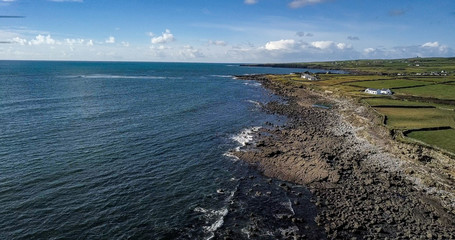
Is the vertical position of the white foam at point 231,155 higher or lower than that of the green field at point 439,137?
lower

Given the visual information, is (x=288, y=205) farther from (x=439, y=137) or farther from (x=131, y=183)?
(x=439, y=137)

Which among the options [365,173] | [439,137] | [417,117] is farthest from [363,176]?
[417,117]

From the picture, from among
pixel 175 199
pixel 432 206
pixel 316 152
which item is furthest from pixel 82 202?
pixel 432 206

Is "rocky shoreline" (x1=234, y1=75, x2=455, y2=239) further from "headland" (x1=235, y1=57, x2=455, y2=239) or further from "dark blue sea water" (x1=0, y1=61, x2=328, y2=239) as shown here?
"dark blue sea water" (x1=0, y1=61, x2=328, y2=239)

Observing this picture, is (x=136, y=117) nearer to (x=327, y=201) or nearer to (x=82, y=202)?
(x=82, y=202)

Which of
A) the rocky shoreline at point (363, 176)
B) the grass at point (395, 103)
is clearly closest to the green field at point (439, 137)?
the rocky shoreline at point (363, 176)

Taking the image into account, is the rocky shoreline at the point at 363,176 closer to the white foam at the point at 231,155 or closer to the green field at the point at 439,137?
the white foam at the point at 231,155
